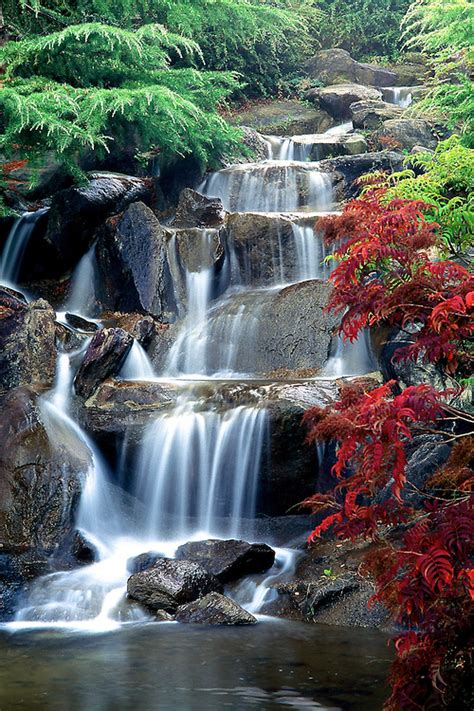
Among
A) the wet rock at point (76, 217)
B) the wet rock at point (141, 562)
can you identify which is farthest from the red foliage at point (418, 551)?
the wet rock at point (76, 217)

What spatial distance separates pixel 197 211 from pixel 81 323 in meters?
3.62

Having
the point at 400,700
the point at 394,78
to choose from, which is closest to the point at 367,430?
the point at 400,700

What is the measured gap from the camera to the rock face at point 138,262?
513 inches

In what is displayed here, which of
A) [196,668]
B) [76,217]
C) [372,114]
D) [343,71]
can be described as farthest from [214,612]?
[343,71]

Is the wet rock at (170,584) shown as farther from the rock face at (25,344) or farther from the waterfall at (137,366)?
the waterfall at (137,366)

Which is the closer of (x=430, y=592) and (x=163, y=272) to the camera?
(x=430, y=592)

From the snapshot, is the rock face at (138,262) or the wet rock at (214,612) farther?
the rock face at (138,262)

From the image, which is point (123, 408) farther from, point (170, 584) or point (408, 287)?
point (408, 287)

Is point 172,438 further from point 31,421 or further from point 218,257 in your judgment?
point 218,257

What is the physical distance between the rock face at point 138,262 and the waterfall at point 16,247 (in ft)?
5.52

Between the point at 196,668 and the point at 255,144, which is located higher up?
the point at 255,144

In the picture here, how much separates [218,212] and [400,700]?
39.4 ft

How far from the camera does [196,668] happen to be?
18.3 ft

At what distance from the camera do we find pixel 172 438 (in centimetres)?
938
